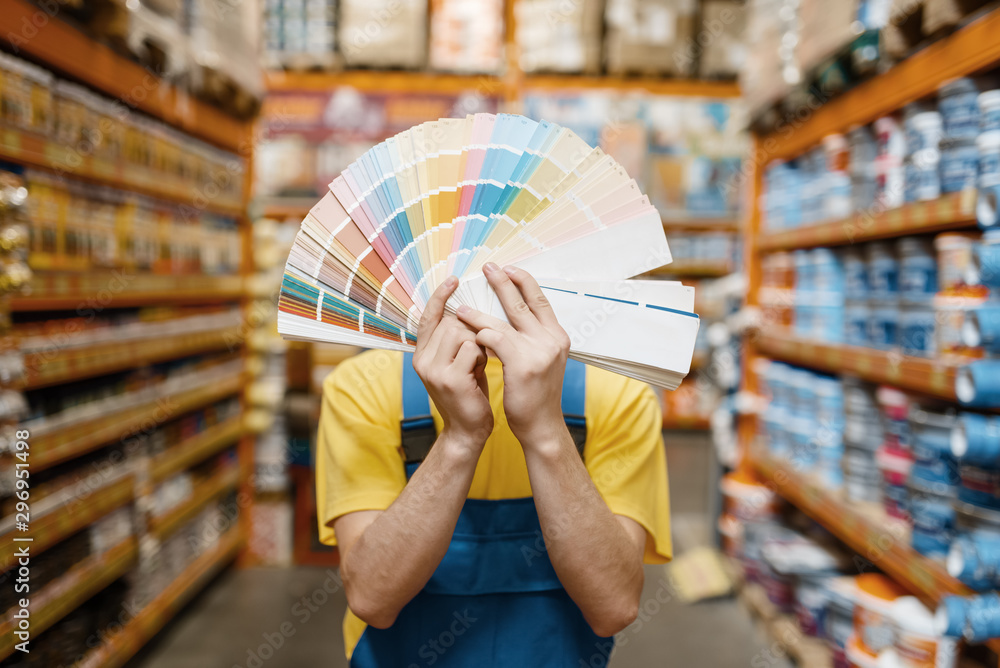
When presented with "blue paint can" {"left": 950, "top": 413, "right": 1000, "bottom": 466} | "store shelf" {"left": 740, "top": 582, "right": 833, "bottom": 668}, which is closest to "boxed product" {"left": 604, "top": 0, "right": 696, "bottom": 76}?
"store shelf" {"left": 740, "top": 582, "right": 833, "bottom": 668}

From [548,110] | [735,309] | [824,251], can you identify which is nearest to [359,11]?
[548,110]

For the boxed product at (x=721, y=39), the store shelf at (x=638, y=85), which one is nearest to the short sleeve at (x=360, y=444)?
the store shelf at (x=638, y=85)

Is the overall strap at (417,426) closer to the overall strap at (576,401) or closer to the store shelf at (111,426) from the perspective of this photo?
the overall strap at (576,401)

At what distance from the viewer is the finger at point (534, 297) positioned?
874 millimetres

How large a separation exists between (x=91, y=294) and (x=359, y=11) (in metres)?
3.13

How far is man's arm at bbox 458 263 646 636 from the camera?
0.84 metres

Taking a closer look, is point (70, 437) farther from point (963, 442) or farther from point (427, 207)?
point (963, 442)

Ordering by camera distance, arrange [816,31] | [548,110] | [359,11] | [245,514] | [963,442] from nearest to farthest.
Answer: [963,442] < [816,31] < [245,514] < [359,11] < [548,110]

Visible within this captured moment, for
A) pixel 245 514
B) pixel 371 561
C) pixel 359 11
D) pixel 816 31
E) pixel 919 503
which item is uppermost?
pixel 359 11

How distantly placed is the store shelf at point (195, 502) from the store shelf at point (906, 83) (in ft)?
9.49

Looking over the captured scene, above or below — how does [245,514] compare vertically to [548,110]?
below

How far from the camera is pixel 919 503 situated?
5.75 ft

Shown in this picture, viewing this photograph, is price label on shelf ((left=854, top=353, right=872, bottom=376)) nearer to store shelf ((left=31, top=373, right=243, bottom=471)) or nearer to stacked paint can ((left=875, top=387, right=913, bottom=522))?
stacked paint can ((left=875, top=387, right=913, bottom=522))

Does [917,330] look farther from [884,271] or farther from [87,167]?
[87,167]
